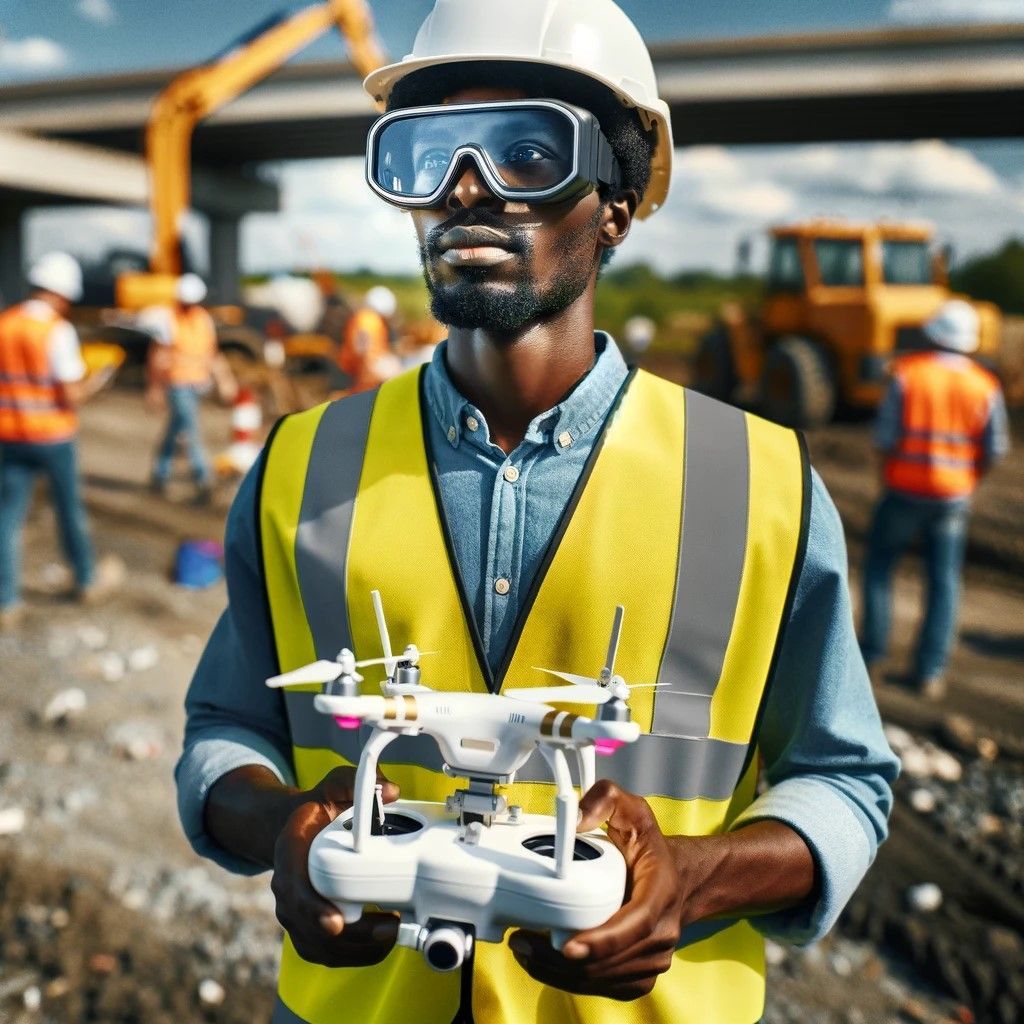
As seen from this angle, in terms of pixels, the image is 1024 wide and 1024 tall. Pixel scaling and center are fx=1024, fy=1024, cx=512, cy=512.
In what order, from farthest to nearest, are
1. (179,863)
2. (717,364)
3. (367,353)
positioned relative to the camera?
(717,364)
(367,353)
(179,863)

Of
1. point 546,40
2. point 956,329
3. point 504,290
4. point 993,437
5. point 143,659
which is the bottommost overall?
point 143,659

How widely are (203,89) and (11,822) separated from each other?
15.7 meters

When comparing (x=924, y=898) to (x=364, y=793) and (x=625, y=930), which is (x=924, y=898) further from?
(x=364, y=793)

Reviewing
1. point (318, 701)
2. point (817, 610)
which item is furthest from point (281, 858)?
point (817, 610)

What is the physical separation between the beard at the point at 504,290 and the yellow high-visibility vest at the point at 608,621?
0.20m

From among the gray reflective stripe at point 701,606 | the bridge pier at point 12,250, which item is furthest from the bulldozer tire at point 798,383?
the bridge pier at point 12,250

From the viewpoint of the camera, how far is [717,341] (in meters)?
15.1

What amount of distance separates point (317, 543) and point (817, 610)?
0.70m

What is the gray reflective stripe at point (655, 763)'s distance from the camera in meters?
1.37

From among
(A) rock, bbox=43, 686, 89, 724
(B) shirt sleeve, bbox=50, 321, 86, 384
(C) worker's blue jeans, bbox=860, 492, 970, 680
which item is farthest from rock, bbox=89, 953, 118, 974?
(C) worker's blue jeans, bbox=860, 492, 970, 680

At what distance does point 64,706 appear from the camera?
18.2 feet

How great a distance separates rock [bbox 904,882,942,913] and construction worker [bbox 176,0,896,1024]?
319 cm

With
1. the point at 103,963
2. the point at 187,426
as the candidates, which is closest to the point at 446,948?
the point at 103,963

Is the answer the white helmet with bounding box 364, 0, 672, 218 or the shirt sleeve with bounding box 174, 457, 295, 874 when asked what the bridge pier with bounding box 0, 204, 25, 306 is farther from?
the white helmet with bounding box 364, 0, 672, 218
